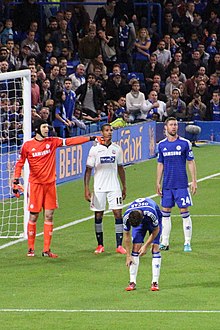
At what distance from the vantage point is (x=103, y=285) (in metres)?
15.5

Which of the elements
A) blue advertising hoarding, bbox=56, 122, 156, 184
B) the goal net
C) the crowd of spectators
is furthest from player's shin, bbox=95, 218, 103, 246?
the crowd of spectators

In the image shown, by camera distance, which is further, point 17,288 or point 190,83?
point 190,83

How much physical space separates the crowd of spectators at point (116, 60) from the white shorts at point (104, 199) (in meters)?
7.58

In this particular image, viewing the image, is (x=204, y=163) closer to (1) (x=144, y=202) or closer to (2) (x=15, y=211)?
(2) (x=15, y=211)

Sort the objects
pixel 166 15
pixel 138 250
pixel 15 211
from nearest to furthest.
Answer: pixel 138 250, pixel 15 211, pixel 166 15

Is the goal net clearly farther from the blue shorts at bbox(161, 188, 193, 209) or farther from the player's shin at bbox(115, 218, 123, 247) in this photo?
the blue shorts at bbox(161, 188, 193, 209)

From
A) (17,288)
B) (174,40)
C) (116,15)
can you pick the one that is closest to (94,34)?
(116,15)

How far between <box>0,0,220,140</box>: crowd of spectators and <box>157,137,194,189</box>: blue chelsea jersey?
7844 mm

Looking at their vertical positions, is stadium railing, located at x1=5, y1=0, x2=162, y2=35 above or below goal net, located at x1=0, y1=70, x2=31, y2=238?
above

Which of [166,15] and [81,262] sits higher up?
[166,15]

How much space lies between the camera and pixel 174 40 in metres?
36.8

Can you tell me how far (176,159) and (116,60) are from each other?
1679 cm

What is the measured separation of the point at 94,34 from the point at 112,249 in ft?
49.5

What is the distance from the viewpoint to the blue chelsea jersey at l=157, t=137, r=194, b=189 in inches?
706
